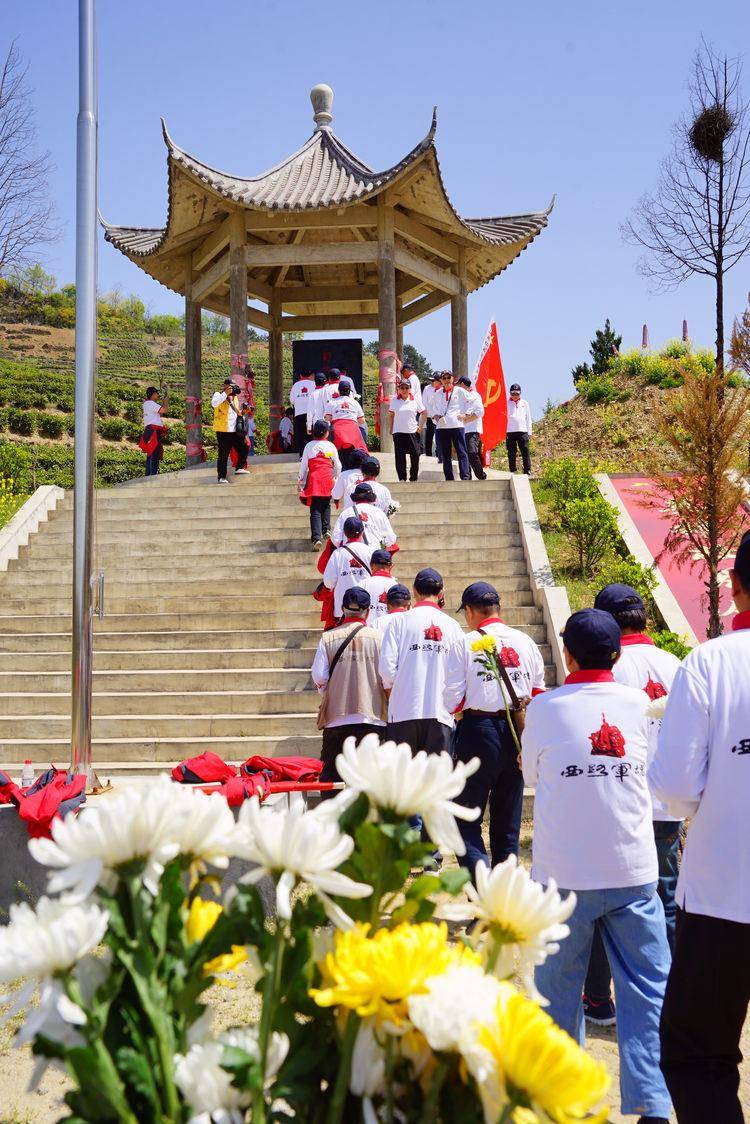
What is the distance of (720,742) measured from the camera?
2.74 metres

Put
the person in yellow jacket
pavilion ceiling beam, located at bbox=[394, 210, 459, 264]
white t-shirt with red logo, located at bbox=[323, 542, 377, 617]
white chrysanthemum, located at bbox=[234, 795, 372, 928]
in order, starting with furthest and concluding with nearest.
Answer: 1. pavilion ceiling beam, located at bbox=[394, 210, 459, 264]
2. the person in yellow jacket
3. white t-shirt with red logo, located at bbox=[323, 542, 377, 617]
4. white chrysanthemum, located at bbox=[234, 795, 372, 928]

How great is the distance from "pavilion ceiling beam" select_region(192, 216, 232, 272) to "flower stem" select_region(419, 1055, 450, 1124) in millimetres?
15678

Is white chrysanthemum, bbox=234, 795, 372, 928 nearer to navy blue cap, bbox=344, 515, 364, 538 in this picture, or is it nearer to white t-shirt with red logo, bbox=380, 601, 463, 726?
white t-shirt with red logo, bbox=380, 601, 463, 726

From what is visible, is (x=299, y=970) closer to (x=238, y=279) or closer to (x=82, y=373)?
(x=82, y=373)

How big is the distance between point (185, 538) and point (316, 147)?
971 centimetres

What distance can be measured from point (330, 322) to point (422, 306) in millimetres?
1742

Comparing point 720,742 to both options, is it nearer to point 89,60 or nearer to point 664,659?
point 664,659

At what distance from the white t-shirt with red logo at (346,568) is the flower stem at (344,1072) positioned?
6.61 m

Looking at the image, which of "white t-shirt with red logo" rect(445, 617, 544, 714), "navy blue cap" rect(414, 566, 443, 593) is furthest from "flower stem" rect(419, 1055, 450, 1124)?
"navy blue cap" rect(414, 566, 443, 593)

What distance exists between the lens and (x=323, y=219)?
15.6 metres

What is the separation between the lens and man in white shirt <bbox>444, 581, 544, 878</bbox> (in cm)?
526

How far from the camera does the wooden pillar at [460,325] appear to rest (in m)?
17.3

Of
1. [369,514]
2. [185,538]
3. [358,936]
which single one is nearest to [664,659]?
[358,936]

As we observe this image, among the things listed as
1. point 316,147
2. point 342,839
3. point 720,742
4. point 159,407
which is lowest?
point 720,742
